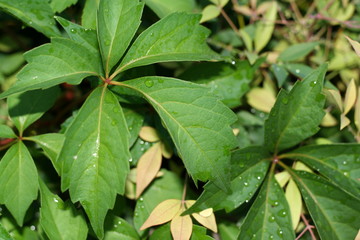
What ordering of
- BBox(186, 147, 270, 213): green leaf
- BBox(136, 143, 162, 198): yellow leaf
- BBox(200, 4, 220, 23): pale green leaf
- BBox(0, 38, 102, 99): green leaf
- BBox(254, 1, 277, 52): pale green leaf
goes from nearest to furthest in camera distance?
1. BBox(0, 38, 102, 99): green leaf
2. BBox(186, 147, 270, 213): green leaf
3. BBox(136, 143, 162, 198): yellow leaf
4. BBox(200, 4, 220, 23): pale green leaf
5. BBox(254, 1, 277, 52): pale green leaf

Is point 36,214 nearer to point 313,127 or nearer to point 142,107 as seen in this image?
point 142,107

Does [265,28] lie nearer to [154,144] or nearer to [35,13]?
[154,144]

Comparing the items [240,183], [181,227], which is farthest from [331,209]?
[181,227]

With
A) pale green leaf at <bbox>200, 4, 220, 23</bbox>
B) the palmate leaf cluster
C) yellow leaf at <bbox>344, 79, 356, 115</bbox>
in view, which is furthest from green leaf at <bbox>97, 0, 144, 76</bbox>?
yellow leaf at <bbox>344, 79, 356, 115</bbox>

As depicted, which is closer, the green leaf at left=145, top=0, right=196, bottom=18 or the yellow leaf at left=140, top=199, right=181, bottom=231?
the yellow leaf at left=140, top=199, right=181, bottom=231

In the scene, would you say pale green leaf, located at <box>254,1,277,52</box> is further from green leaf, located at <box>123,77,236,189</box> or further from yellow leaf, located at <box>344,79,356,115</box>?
green leaf, located at <box>123,77,236,189</box>

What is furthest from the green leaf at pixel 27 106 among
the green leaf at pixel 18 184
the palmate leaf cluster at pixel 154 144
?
the green leaf at pixel 18 184

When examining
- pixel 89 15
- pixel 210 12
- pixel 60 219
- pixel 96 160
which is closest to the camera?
pixel 96 160
